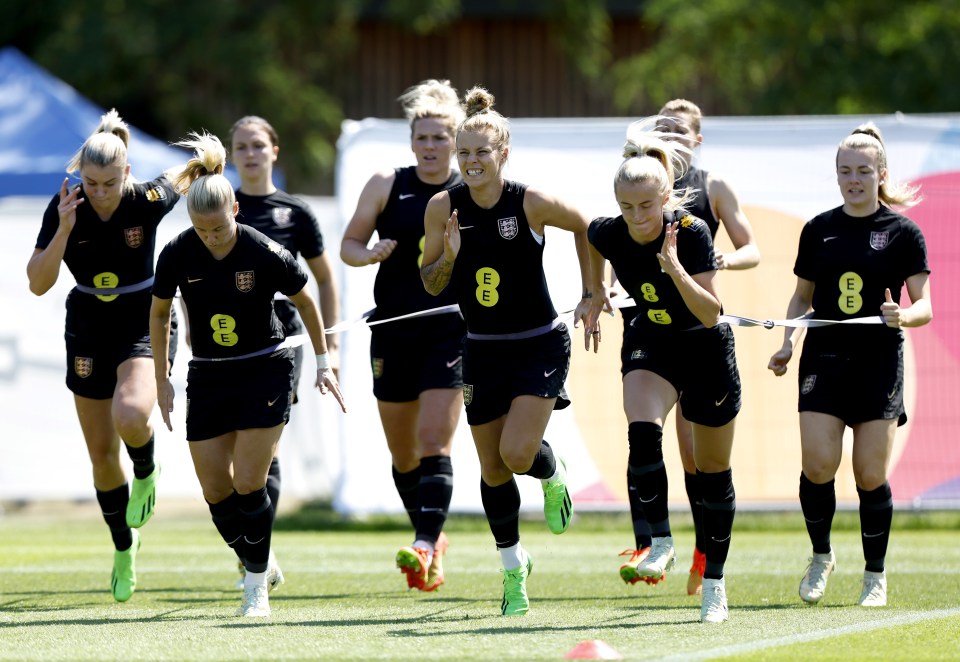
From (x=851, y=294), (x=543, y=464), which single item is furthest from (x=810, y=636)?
(x=851, y=294)

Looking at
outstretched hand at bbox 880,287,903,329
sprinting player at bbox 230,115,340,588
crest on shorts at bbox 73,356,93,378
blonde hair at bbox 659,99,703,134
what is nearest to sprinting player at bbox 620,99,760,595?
blonde hair at bbox 659,99,703,134

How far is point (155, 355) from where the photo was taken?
7.10 m

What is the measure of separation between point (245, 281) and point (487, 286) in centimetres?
113

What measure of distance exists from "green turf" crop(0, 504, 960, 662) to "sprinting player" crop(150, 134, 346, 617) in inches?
23.1

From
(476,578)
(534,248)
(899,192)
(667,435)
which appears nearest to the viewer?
(534,248)

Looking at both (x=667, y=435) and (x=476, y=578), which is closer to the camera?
(x=476, y=578)

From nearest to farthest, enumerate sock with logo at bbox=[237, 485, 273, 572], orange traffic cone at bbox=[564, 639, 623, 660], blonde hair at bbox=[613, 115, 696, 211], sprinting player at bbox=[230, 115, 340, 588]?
orange traffic cone at bbox=[564, 639, 623, 660], blonde hair at bbox=[613, 115, 696, 211], sock with logo at bbox=[237, 485, 273, 572], sprinting player at bbox=[230, 115, 340, 588]

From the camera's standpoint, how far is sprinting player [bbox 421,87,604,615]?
6777mm

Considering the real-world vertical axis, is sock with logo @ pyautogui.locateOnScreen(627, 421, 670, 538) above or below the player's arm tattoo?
below

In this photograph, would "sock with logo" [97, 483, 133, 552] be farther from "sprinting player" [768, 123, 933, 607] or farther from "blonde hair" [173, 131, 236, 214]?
"sprinting player" [768, 123, 933, 607]

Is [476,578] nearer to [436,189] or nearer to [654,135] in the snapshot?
[436,189]

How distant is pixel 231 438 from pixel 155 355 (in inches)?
21.2

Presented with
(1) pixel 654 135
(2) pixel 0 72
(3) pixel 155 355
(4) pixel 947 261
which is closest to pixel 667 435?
(4) pixel 947 261

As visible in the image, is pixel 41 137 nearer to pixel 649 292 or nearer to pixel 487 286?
pixel 487 286
